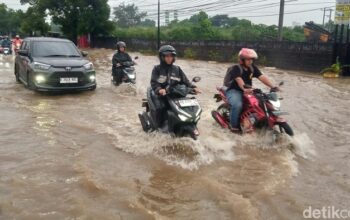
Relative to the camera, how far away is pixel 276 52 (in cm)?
2278

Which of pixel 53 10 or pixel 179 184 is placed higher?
pixel 53 10

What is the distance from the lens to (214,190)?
486 cm

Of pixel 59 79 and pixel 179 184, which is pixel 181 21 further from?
pixel 179 184

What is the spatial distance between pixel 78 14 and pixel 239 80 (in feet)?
142

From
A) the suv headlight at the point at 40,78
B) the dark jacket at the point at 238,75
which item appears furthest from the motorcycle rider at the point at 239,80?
the suv headlight at the point at 40,78

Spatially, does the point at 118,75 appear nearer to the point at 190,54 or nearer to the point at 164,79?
the point at 164,79

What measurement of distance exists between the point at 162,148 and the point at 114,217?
89.6 inches

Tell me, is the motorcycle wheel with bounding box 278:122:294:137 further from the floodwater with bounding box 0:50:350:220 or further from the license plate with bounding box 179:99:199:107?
the license plate with bounding box 179:99:199:107

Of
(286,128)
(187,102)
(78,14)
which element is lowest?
(286,128)

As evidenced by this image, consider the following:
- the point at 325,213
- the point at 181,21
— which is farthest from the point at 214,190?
the point at 181,21

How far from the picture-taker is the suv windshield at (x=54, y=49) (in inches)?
464

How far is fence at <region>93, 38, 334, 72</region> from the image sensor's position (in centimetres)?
1953

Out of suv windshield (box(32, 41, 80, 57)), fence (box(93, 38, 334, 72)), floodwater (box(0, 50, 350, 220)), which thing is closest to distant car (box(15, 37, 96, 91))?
suv windshield (box(32, 41, 80, 57))

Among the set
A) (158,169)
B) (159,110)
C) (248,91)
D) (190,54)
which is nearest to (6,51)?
(190,54)
